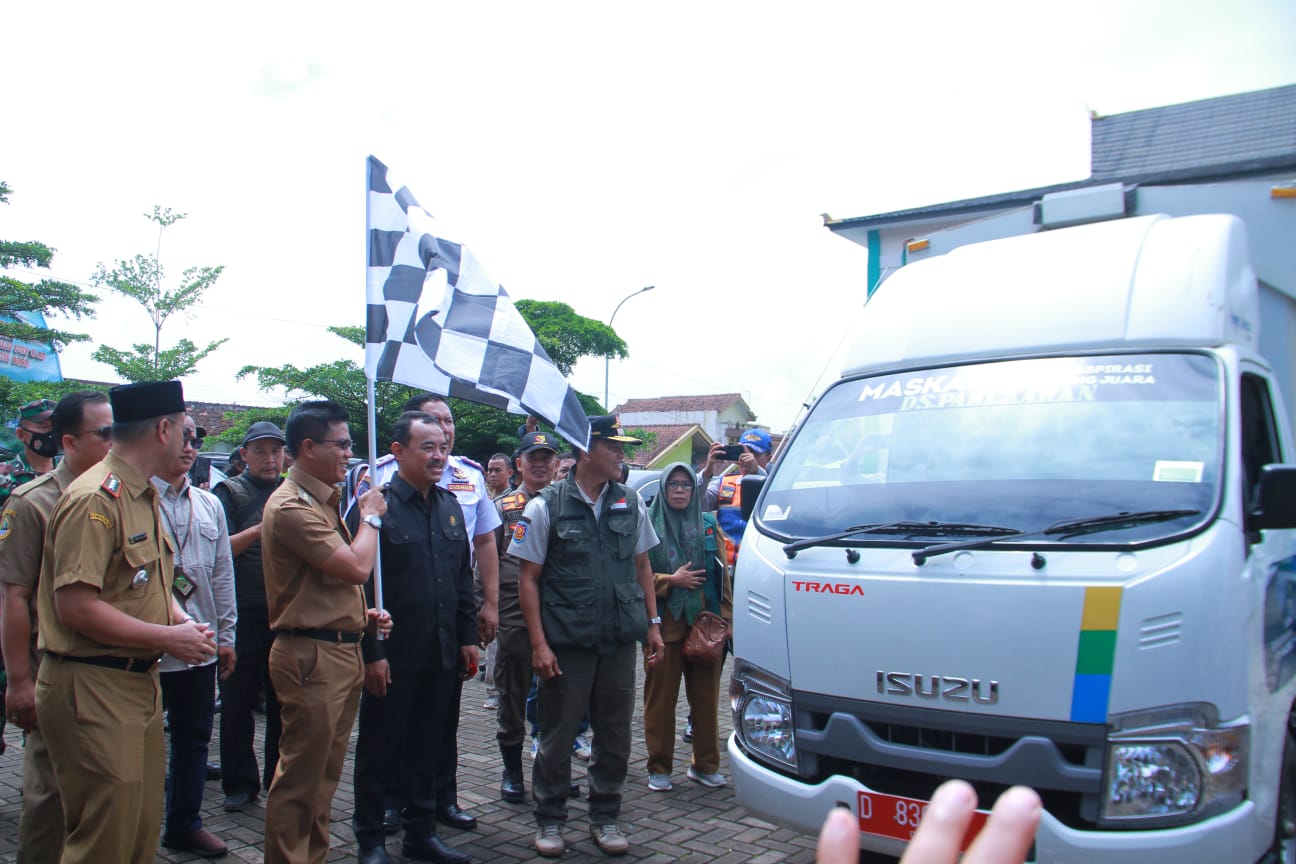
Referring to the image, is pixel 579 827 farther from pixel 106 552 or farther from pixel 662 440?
pixel 662 440

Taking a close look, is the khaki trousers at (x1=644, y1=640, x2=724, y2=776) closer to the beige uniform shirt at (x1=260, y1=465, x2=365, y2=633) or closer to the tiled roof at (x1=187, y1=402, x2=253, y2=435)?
the beige uniform shirt at (x1=260, y1=465, x2=365, y2=633)

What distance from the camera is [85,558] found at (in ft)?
10.1

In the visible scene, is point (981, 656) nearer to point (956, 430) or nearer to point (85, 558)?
point (956, 430)

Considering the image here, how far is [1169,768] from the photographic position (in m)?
2.81

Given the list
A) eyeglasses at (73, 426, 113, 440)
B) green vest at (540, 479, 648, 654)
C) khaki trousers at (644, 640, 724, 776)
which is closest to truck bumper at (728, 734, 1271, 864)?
green vest at (540, 479, 648, 654)

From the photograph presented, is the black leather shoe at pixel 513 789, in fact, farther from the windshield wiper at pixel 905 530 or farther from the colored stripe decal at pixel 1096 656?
the colored stripe decal at pixel 1096 656

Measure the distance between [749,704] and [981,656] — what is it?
1.01m

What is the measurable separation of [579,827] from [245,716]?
80.9 inches

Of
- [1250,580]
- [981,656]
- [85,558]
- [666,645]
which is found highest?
[85,558]

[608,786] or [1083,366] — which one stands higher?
[1083,366]

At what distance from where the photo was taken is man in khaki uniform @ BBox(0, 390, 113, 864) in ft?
11.7

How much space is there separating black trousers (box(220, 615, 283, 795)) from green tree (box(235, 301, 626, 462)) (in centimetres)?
1779

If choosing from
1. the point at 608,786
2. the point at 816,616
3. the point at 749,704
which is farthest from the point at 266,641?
the point at 816,616

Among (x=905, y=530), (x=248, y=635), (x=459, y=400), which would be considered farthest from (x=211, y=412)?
(x=905, y=530)
